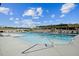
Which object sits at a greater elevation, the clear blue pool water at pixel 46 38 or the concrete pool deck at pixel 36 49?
the clear blue pool water at pixel 46 38

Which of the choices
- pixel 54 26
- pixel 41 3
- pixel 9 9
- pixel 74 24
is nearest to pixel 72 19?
pixel 74 24

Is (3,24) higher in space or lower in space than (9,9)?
lower

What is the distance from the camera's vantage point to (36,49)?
1.28 m

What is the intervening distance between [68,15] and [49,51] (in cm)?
37

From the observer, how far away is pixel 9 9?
127 centimetres

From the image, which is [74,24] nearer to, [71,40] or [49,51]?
[71,40]

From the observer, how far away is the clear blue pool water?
1.28m

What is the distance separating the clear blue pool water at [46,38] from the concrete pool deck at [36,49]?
0.12 feet

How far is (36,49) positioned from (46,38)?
0.45 ft

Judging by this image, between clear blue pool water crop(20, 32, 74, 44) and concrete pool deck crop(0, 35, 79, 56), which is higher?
clear blue pool water crop(20, 32, 74, 44)

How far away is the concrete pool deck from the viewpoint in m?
1.26

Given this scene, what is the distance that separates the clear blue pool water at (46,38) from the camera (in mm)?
1279

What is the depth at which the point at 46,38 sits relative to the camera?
1.28 metres

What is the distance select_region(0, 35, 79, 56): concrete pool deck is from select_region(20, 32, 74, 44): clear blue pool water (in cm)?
4
